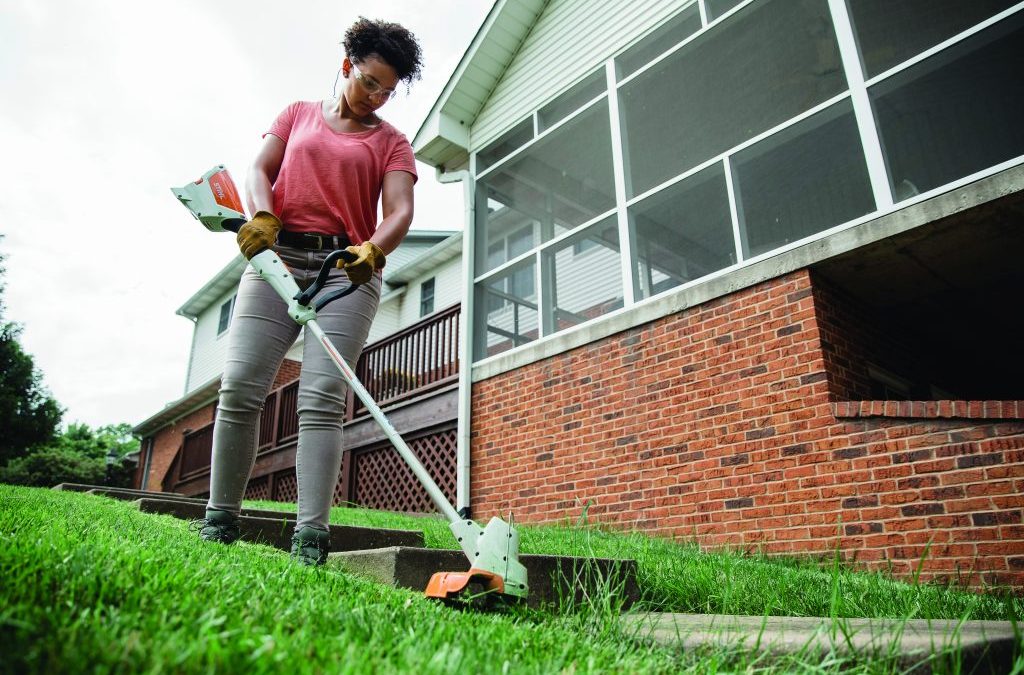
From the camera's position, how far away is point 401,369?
8.90 m

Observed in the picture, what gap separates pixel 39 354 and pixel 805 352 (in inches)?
955

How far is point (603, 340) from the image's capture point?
18.7 ft

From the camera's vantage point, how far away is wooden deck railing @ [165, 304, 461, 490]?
320 inches

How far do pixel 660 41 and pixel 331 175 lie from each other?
4668 mm

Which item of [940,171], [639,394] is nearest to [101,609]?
Result: [639,394]

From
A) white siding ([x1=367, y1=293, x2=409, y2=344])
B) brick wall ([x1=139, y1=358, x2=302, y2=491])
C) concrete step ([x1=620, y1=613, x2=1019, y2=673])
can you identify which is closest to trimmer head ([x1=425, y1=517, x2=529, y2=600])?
concrete step ([x1=620, y1=613, x2=1019, y2=673])

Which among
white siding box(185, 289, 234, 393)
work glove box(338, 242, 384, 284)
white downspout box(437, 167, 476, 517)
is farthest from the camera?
white siding box(185, 289, 234, 393)

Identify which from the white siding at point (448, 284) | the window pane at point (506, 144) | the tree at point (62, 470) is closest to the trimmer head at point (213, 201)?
the window pane at point (506, 144)

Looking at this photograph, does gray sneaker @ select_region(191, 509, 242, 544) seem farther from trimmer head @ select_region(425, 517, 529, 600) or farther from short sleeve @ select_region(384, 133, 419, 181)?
short sleeve @ select_region(384, 133, 419, 181)

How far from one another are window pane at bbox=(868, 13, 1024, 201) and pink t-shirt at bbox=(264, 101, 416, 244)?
4914mm

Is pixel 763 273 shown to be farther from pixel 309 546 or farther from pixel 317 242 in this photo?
pixel 309 546

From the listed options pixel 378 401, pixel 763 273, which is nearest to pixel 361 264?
pixel 763 273

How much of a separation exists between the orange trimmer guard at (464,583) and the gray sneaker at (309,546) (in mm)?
570

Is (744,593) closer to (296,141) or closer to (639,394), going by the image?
(296,141)
